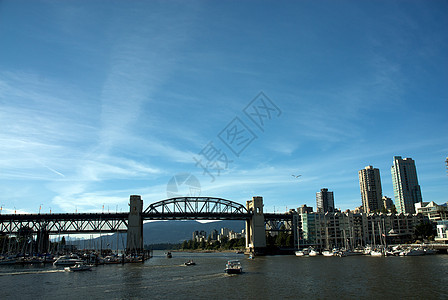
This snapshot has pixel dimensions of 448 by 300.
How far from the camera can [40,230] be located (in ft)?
451


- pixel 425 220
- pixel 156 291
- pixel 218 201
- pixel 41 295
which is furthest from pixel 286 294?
pixel 425 220

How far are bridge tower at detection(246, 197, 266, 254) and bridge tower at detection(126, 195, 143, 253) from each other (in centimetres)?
4942

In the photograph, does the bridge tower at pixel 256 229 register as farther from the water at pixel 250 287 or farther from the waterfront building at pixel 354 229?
the water at pixel 250 287

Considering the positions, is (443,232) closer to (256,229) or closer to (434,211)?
(434,211)

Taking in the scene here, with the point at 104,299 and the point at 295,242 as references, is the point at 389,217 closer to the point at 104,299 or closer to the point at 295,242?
the point at 295,242

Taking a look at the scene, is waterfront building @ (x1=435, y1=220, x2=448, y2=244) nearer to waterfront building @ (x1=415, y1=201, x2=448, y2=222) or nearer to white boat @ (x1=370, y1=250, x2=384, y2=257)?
white boat @ (x1=370, y1=250, x2=384, y2=257)

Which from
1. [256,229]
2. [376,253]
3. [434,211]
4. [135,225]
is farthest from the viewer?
[434,211]

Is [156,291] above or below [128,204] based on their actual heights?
below

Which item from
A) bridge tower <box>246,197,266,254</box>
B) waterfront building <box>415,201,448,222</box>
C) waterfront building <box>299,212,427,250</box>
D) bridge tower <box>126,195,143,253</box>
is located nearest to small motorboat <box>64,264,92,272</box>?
bridge tower <box>126,195,143,253</box>

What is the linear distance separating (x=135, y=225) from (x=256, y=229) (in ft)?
176

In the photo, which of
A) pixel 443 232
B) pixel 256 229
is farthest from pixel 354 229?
pixel 256 229

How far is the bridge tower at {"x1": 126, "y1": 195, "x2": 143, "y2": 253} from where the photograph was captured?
425 ft

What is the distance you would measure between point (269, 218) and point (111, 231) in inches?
3168

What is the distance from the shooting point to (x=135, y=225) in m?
135
